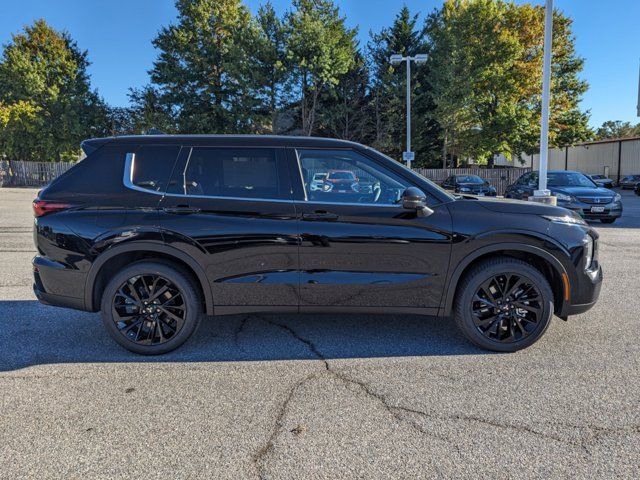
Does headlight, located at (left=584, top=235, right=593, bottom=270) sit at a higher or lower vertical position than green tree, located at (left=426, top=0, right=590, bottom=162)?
lower

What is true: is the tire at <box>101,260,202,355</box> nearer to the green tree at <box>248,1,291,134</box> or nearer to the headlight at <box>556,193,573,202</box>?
the headlight at <box>556,193,573,202</box>

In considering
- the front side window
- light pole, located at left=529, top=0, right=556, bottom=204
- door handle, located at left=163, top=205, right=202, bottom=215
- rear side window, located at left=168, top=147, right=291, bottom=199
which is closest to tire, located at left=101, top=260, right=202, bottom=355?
door handle, located at left=163, top=205, right=202, bottom=215

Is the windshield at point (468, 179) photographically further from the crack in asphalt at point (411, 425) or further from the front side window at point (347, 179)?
the crack in asphalt at point (411, 425)

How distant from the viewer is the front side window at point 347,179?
390cm

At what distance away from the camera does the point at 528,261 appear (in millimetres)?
4059

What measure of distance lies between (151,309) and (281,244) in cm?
125

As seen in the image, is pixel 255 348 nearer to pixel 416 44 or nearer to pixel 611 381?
pixel 611 381

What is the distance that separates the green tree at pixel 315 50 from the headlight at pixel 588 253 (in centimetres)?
3030

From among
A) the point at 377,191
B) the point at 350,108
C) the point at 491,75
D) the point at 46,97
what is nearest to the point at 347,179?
the point at 377,191

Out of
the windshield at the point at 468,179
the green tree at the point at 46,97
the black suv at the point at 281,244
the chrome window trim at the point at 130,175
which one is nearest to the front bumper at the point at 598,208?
the windshield at the point at 468,179

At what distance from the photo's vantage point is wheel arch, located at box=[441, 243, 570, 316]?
384 cm

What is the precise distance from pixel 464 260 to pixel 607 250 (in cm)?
708

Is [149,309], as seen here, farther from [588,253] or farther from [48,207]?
[588,253]

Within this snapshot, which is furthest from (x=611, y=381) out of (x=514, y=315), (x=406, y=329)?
(x=406, y=329)
